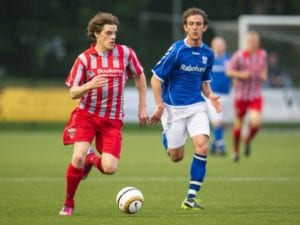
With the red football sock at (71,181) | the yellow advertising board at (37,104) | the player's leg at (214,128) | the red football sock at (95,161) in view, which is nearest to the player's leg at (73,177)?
the red football sock at (71,181)

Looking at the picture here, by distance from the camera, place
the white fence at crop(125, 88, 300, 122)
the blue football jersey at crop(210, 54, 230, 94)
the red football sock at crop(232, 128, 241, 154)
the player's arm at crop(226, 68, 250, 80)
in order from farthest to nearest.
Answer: the white fence at crop(125, 88, 300, 122) < the blue football jersey at crop(210, 54, 230, 94) < the player's arm at crop(226, 68, 250, 80) < the red football sock at crop(232, 128, 241, 154)

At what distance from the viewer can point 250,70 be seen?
16.9 m

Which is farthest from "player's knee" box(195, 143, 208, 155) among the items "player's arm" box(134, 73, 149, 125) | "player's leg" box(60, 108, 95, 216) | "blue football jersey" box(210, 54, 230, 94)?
"blue football jersey" box(210, 54, 230, 94)

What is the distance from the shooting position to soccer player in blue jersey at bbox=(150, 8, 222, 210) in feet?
32.0

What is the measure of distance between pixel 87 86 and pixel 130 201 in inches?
48.7

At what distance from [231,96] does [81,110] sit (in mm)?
15085

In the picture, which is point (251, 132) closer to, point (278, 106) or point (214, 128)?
point (214, 128)

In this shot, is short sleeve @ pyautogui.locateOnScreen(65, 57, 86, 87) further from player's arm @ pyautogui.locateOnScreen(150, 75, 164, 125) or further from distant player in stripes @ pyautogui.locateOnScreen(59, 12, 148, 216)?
player's arm @ pyautogui.locateOnScreen(150, 75, 164, 125)

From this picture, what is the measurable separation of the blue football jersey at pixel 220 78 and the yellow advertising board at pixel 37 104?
20.3 ft

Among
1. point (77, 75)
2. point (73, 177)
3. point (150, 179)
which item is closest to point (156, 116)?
point (77, 75)

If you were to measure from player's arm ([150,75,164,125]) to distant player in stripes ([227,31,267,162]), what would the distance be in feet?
22.1

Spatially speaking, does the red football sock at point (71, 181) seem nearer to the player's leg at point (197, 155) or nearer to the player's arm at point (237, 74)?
the player's leg at point (197, 155)

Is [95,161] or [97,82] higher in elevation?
[97,82]

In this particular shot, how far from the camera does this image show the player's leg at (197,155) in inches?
369
